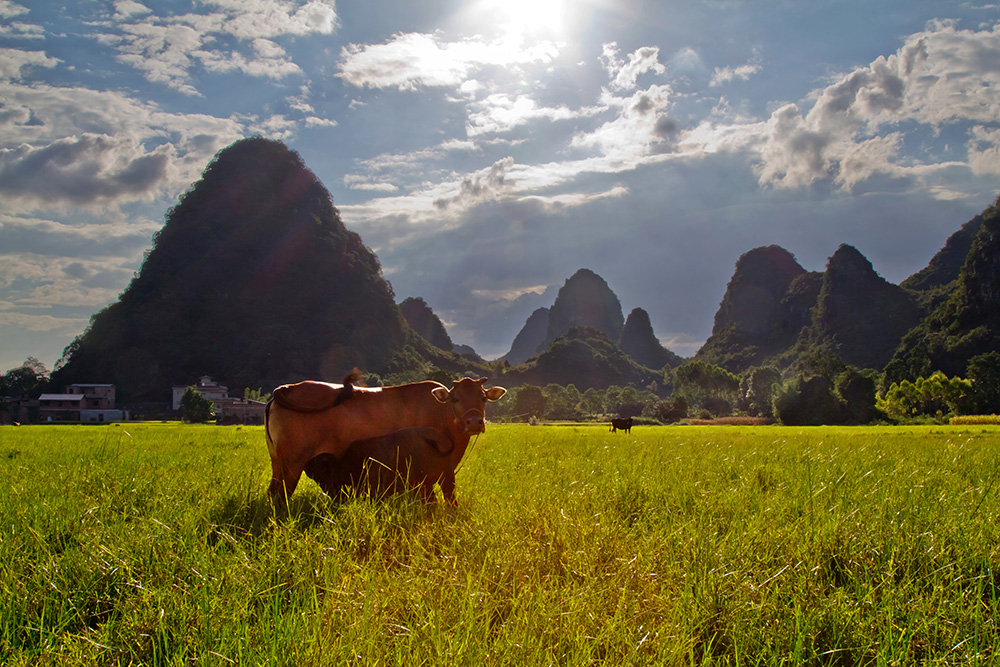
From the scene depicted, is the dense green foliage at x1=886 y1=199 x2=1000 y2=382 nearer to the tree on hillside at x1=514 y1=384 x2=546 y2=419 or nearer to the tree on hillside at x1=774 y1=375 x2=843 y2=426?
the tree on hillside at x1=774 y1=375 x2=843 y2=426

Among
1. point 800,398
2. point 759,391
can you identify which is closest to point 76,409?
point 800,398

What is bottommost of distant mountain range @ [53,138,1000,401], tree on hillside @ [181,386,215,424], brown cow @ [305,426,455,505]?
tree on hillside @ [181,386,215,424]

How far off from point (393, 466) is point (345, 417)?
2.70 ft

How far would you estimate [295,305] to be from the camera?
14800 cm

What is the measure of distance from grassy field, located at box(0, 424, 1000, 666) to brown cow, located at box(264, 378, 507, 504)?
1.88ft

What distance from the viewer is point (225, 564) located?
3.05 m

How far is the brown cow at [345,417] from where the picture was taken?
525 cm

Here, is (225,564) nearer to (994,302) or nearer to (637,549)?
(637,549)

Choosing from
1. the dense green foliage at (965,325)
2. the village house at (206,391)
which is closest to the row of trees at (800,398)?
the dense green foliage at (965,325)

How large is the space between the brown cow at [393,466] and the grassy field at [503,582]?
357mm

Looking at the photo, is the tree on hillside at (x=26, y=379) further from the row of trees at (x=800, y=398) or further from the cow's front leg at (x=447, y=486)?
the cow's front leg at (x=447, y=486)

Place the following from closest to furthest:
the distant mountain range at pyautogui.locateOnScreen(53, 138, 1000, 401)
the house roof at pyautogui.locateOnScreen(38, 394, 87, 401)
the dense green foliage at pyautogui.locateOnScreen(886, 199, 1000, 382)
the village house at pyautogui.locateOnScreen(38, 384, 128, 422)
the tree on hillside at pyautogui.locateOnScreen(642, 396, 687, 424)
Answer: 1. the tree on hillside at pyautogui.locateOnScreen(642, 396, 687, 424)
2. the village house at pyautogui.locateOnScreen(38, 384, 128, 422)
3. the house roof at pyautogui.locateOnScreen(38, 394, 87, 401)
4. the dense green foliage at pyautogui.locateOnScreen(886, 199, 1000, 382)
5. the distant mountain range at pyautogui.locateOnScreen(53, 138, 1000, 401)

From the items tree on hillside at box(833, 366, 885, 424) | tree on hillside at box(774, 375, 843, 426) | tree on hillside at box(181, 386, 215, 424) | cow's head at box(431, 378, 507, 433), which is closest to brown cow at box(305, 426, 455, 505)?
cow's head at box(431, 378, 507, 433)

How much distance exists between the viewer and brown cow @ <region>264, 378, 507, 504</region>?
5.25 metres
